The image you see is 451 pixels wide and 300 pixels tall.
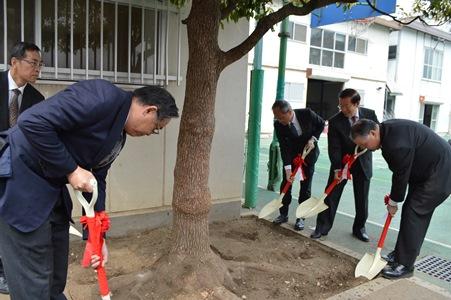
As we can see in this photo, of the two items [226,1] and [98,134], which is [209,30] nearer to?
[226,1]

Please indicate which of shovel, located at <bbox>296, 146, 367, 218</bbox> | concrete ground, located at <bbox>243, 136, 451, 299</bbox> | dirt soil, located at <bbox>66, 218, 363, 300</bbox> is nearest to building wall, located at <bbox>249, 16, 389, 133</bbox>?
concrete ground, located at <bbox>243, 136, 451, 299</bbox>

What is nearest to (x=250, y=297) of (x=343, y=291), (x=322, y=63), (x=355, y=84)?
(x=343, y=291)

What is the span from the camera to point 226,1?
13.4 ft

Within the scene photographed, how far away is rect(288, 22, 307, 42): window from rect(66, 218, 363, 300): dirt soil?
46.0 ft

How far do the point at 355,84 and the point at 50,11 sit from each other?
62.6ft

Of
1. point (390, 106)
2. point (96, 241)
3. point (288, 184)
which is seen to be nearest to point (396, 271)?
point (288, 184)

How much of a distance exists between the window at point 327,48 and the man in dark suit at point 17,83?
55.7 feet

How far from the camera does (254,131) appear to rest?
595cm

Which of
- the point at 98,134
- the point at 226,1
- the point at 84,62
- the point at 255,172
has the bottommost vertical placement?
the point at 255,172

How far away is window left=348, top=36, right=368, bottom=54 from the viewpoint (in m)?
20.5

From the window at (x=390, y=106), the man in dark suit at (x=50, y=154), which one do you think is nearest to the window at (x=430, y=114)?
the window at (x=390, y=106)

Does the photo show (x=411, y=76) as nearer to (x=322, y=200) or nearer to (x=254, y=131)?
(x=254, y=131)

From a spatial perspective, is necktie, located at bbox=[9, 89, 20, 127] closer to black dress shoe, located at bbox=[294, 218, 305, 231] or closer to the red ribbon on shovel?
the red ribbon on shovel

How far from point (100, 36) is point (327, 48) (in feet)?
55.1
